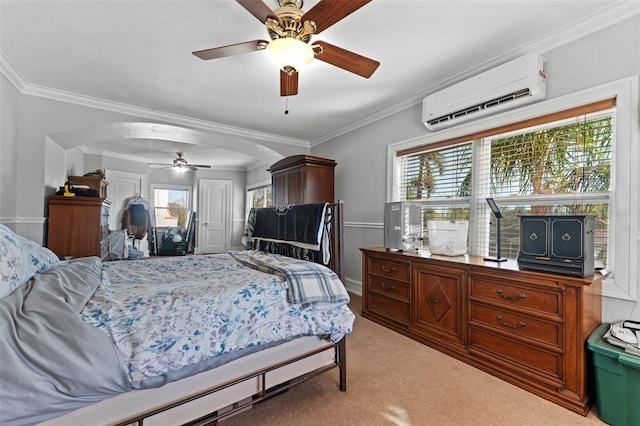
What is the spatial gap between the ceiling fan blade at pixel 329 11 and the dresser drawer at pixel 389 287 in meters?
2.24

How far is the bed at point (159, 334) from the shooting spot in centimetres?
100

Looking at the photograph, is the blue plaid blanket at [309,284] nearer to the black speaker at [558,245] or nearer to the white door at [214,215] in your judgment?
the black speaker at [558,245]

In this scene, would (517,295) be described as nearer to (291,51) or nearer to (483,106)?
(483,106)

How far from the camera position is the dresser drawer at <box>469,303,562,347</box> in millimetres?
1807

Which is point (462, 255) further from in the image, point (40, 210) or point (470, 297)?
point (40, 210)

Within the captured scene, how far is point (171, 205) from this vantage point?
7.92 metres

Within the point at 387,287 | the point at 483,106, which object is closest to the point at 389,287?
the point at 387,287

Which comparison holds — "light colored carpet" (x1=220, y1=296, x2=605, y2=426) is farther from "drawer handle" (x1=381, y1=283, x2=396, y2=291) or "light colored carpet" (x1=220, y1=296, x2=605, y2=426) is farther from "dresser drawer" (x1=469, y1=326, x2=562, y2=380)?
"drawer handle" (x1=381, y1=283, x2=396, y2=291)

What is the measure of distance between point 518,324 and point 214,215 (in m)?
7.46

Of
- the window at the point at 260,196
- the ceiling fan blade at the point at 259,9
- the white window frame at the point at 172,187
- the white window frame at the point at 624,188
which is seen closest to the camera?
the ceiling fan blade at the point at 259,9

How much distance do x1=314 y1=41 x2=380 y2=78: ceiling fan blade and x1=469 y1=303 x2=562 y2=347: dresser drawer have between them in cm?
197

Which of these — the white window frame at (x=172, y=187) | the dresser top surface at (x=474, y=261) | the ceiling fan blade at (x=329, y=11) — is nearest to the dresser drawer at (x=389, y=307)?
the dresser top surface at (x=474, y=261)

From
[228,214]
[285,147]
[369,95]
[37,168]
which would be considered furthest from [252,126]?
[228,214]

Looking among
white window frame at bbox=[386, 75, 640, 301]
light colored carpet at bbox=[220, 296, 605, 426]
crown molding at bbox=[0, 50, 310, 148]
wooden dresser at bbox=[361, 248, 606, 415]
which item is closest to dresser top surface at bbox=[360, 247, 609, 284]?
wooden dresser at bbox=[361, 248, 606, 415]
